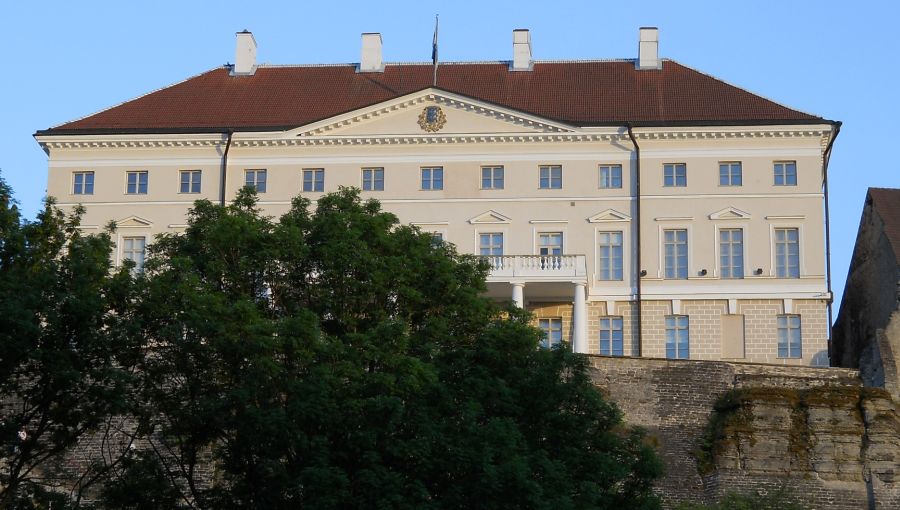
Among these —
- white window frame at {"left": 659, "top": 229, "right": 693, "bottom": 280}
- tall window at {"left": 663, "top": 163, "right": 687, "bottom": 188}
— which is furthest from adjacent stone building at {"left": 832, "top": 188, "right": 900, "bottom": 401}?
tall window at {"left": 663, "top": 163, "right": 687, "bottom": 188}

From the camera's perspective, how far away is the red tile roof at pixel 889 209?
58.2m

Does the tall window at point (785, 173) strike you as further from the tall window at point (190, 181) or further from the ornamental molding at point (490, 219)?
the tall window at point (190, 181)

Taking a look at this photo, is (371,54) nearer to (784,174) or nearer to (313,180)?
(313,180)

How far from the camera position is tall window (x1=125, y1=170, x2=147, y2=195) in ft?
210

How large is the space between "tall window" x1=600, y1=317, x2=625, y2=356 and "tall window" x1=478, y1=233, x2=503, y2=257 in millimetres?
4696

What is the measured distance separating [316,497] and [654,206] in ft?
98.8

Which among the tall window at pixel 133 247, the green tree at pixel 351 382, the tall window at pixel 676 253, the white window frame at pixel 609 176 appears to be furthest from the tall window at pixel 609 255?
the green tree at pixel 351 382

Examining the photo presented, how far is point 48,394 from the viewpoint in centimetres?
3656

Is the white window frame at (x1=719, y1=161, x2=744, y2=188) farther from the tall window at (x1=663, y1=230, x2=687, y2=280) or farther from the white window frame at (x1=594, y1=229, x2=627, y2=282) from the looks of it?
the white window frame at (x1=594, y1=229, x2=627, y2=282)

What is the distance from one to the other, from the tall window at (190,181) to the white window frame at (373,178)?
6.36 metres

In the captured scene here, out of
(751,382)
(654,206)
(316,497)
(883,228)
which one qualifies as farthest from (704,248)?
(316,497)

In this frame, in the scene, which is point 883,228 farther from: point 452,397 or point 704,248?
point 452,397

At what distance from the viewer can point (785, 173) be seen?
6175cm

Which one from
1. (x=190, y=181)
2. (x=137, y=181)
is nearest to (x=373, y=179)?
(x=190, y=181)
